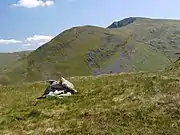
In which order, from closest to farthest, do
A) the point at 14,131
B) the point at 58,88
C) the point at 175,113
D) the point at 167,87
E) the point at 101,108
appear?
the point at 175,113 → the point at 14,131 → the point at 101,108 → the point at 167,87 → the point at 58,88

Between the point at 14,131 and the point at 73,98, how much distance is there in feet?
29.8

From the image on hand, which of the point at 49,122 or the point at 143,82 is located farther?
the point at 143,82

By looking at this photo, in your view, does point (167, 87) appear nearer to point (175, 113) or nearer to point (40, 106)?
point (175, 113)

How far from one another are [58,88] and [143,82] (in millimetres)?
9664

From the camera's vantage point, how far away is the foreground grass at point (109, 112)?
76.9 ft

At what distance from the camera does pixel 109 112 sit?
26.8 m

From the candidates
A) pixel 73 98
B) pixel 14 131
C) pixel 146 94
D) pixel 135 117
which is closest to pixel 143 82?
pixel 146 94

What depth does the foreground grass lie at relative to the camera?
2344 centimetres

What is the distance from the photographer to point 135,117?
983 inches

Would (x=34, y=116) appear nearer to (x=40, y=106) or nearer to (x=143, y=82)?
(x=40, y=106)

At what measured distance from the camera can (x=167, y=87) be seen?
100 ft

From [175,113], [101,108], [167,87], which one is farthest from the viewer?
[167,87]

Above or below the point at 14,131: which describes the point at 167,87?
above

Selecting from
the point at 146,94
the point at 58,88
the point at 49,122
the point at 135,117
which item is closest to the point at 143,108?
the point at 135,117
